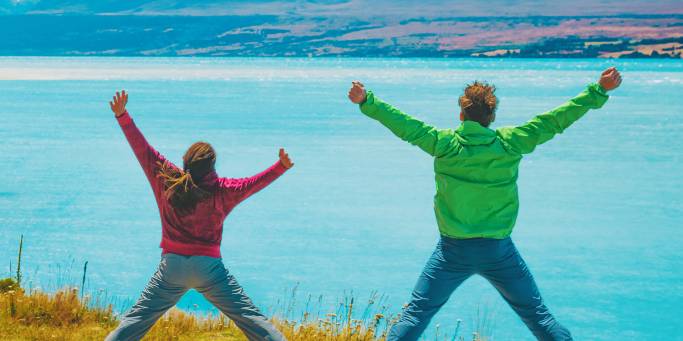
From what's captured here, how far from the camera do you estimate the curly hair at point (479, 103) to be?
12.6ft

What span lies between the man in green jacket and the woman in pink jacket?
555 millimetres

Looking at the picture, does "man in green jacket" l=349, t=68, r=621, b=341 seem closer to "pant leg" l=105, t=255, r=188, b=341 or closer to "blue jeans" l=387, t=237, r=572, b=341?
"blue jeans" l=387, t=237, r=572, b=341

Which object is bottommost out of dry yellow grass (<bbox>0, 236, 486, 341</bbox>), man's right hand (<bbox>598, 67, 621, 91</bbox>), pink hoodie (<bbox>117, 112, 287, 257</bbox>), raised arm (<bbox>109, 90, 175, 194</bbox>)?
dry yellow grass (<bbox>0, 236, 486, 341</bbox>)

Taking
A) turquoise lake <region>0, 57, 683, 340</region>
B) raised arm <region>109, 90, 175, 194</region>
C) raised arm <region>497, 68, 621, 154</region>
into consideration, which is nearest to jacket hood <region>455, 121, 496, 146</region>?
raised arm <region>497, 68, 621, 154</region>

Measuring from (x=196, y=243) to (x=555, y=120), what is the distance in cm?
163

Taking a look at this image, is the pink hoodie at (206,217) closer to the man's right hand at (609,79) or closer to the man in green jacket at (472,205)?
the man in green jacket at (472,205)

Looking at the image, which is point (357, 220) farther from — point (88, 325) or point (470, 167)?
point (470, 167)

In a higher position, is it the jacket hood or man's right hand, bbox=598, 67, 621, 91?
man's right hand, bbox=598, 67, 621, 91

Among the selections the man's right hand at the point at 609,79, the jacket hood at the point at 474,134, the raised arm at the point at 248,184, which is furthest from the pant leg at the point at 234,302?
the man's right hand at the point at 609,79

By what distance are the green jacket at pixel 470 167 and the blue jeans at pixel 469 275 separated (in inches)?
2.4

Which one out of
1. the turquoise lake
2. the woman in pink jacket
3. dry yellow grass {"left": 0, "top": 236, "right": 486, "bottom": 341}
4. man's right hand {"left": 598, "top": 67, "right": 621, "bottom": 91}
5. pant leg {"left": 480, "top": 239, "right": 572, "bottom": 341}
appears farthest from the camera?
the turquoise lake

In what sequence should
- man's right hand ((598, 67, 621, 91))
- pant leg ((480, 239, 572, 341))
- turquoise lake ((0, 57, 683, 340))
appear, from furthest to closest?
turquoise lake ((0, 57, 683, 340)) → man's right hand ((598, 67, 621, 91)) → pant leg ((480, 239, 572, 341))

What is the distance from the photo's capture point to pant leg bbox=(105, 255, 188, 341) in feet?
12.1

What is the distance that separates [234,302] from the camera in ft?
12.4
